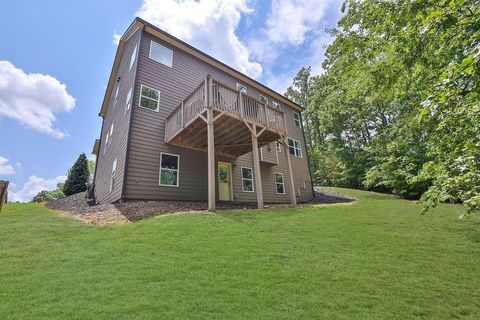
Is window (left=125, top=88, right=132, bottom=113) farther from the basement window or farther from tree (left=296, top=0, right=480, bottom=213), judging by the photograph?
the basement window

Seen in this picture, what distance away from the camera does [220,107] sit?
873cm

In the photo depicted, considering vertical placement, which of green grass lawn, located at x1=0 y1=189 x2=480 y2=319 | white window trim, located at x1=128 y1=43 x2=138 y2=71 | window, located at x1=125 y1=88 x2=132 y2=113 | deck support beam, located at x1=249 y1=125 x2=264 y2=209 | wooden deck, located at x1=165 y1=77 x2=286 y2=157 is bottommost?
green grass lawn, located at x1=0 y1=189 x2=480 y2=319

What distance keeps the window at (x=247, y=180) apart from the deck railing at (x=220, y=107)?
361 cm

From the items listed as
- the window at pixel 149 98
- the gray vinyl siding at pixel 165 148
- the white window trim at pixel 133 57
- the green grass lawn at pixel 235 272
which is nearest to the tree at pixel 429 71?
the green grass lawn at pixel 235 272

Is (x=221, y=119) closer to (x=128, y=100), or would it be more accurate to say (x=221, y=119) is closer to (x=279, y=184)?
(x=128, y=100)

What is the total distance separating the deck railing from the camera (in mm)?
8655

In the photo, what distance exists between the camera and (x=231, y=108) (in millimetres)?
9133

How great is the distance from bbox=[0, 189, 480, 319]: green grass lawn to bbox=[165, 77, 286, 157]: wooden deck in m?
4.23

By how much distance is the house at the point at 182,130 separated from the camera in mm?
9266

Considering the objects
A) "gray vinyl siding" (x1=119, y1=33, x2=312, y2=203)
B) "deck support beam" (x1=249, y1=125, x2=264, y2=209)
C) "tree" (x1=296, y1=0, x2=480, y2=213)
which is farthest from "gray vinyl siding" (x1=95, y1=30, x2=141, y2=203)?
"tree" (x1=296, y1=0, x2=480, y2=213)

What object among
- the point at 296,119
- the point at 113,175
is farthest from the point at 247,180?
the point at 296,119

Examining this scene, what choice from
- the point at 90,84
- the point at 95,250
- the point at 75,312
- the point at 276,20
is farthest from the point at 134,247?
the point at 90,84

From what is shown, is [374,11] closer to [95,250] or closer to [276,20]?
[276,20]

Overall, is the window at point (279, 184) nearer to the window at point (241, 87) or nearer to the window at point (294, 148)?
the window at point (294, 148)
